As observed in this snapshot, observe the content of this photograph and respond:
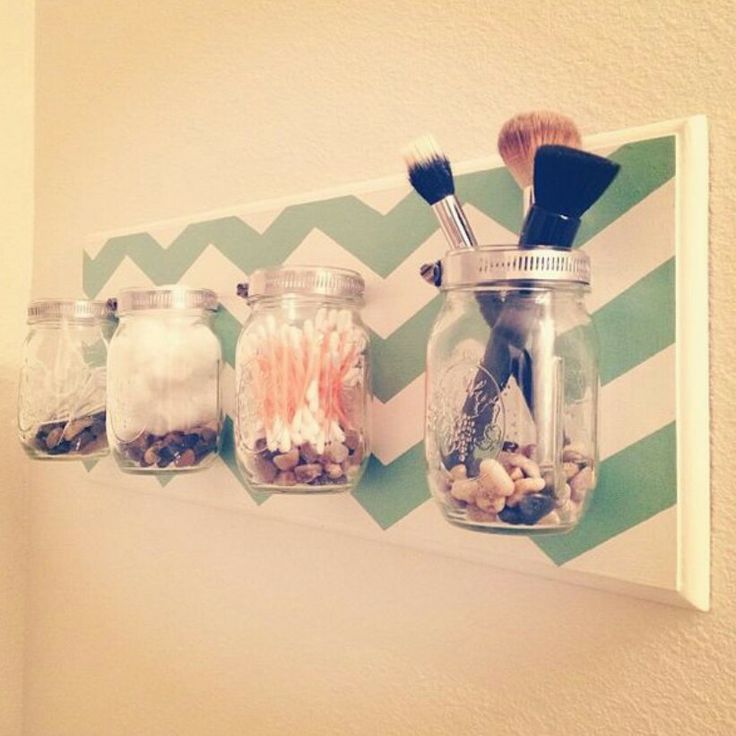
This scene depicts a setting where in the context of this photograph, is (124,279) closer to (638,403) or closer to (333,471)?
(333,471)

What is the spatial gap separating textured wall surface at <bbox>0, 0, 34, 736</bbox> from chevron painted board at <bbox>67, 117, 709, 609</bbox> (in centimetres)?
36

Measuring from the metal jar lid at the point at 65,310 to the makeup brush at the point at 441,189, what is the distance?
0.36m

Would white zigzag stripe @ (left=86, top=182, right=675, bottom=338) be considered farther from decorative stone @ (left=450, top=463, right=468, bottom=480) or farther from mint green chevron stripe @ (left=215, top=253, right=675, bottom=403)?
decorative stone @ (left=450, top=463, right=468, bottom=480)

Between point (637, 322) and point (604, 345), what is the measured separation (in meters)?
0.02

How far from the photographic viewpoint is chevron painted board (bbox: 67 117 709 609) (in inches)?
15.5

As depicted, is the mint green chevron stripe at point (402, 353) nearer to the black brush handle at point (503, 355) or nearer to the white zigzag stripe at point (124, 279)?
the black brush handle at point (503, 355)

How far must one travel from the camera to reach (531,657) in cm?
47

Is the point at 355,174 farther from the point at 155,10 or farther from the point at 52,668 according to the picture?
the point at 52,668

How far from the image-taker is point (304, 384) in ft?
1.54

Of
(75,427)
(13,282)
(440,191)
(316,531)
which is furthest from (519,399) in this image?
(13,282)

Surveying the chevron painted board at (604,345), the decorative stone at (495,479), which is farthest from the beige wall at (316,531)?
the decorative stone at (495,479)

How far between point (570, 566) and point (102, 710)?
1.86 feet

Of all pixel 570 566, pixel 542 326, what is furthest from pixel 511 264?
pixel 570 566

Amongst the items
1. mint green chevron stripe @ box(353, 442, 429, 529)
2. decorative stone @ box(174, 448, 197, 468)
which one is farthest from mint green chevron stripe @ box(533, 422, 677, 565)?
decorative stone @ box(174, 448, 197, 468)
